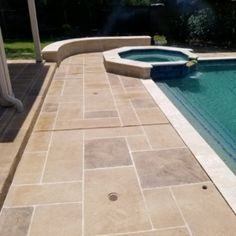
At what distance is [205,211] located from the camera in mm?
2783

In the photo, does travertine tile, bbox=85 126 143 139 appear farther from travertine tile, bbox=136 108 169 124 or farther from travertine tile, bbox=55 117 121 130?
travertine tile, bbox=136 108 169 124

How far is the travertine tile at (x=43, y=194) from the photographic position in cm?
295

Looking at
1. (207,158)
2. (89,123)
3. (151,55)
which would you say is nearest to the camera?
(207,158)

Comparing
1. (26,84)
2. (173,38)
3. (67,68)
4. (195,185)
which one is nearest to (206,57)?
(173,38)

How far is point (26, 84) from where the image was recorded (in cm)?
599

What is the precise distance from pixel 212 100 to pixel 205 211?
13.3 feet

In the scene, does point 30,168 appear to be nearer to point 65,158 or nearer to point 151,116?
point 65,158

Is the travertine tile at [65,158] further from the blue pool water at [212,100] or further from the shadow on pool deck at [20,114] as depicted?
the blue pool water at [212,100]

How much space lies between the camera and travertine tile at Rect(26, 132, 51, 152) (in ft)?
12.8

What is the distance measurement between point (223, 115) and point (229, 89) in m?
1.80

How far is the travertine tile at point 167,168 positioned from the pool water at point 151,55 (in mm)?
5904

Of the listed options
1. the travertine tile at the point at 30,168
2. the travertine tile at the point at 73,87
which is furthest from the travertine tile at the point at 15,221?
the travertine tile at the point at 73,87

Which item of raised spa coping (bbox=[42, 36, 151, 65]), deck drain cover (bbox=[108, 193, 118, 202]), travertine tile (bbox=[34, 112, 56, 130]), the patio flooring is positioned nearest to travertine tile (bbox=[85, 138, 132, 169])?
the patio flooring

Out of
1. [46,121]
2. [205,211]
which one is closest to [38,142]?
[46,121]
